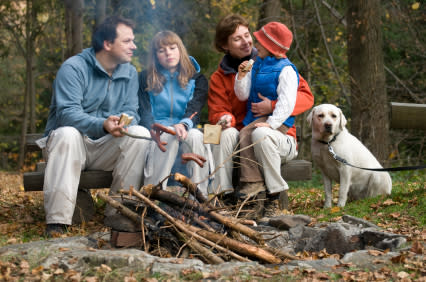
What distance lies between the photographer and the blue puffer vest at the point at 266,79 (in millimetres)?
5723

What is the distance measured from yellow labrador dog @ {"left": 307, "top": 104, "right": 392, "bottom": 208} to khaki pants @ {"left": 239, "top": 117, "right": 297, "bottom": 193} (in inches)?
37.1

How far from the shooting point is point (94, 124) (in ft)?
17.3

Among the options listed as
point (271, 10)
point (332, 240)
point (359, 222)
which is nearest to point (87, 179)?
point (332, 240)

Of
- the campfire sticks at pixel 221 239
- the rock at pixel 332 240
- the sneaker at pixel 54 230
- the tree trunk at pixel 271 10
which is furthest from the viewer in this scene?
the tree trunk at pixel 271 10

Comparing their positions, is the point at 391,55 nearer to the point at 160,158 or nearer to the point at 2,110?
the point at 160,158

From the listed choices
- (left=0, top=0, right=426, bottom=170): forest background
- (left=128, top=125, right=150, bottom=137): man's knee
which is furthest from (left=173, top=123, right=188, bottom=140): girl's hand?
(left=0, top=0, right=426, bottom=170): forest background

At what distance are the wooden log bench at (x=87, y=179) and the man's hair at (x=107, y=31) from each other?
1.30m

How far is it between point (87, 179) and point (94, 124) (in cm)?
59

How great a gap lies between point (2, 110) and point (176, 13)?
9183 mm

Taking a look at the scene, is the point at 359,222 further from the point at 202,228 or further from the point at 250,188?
the point at 202,228

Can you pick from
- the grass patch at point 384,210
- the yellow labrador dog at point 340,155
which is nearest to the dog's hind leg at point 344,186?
the yellow labrador dog at point 340,155

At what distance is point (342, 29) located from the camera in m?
15.6

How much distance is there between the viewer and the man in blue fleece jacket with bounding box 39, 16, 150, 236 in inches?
202

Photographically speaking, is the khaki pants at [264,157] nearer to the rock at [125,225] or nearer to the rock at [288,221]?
the rock at [288,221]
